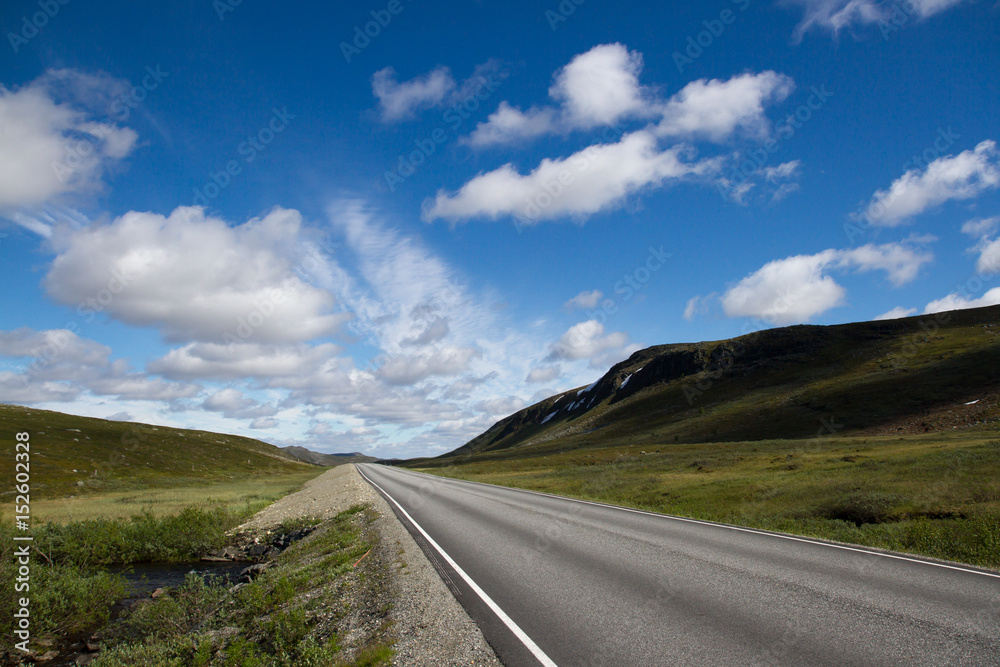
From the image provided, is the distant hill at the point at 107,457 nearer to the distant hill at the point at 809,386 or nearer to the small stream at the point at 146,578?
the small stream at the point at 146,578

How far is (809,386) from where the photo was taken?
351 ft

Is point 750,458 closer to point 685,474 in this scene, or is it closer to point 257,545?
point 685,474

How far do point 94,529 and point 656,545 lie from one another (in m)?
23.8

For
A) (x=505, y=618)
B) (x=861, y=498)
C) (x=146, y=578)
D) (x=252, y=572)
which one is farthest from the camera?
(x=861, y=498)

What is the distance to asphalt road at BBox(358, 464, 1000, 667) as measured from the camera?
5.34 m

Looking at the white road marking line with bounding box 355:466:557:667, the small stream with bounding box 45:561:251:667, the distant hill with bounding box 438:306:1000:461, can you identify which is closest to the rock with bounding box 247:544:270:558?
the small stream with bounding box 45:561:251:667

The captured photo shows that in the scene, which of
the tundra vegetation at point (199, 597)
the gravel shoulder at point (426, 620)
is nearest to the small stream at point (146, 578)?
the tundra vegetation at point (199, 597)

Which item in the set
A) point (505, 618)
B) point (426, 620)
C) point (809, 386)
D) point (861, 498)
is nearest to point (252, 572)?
point (426, 620)

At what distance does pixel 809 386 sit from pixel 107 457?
132 m

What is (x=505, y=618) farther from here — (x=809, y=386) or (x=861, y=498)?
(x=809, y=386)

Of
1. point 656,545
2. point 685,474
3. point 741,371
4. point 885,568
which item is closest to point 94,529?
point 656,545

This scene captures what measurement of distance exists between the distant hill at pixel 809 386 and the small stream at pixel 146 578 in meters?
60.6

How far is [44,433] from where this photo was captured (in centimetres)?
7400

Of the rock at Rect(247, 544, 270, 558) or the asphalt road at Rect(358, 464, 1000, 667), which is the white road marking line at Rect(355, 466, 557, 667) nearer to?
the asphalt road at Rect(358, 464, 1000, 667)
